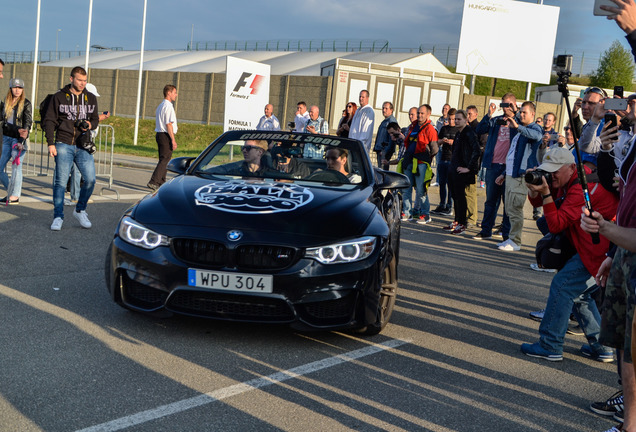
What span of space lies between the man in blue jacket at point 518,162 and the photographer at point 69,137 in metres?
5.64

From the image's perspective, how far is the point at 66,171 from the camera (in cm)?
852

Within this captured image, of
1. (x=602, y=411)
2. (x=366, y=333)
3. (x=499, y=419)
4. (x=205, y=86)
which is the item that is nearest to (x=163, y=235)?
(x=366, y=333)

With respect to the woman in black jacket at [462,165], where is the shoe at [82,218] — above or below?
below

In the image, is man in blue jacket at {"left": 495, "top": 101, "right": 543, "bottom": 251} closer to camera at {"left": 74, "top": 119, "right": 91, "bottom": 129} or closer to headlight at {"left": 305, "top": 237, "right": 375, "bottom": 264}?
headlight at {"left": 305, "top": 237, "right": 375, "bottom": 264}

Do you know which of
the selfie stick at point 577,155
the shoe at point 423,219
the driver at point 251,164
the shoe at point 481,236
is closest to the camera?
the selfie stick at point 577,155

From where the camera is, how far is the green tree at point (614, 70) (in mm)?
71250

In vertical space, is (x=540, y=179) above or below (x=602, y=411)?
above

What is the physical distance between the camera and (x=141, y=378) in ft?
12.7

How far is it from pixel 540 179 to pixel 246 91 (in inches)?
713

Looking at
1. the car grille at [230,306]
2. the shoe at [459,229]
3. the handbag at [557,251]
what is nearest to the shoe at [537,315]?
the handbag at [557,251]

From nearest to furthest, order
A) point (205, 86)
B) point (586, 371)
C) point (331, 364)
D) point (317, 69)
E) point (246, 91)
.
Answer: point (331, 364) → point (586, 371) → point (246, 91) → point (205, 86) → point (317, 69)

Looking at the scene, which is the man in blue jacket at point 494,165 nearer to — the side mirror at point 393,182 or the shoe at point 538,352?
the side mirror at point 393,182

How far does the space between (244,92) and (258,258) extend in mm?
17810

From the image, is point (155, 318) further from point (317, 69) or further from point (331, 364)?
point (317, 69)
